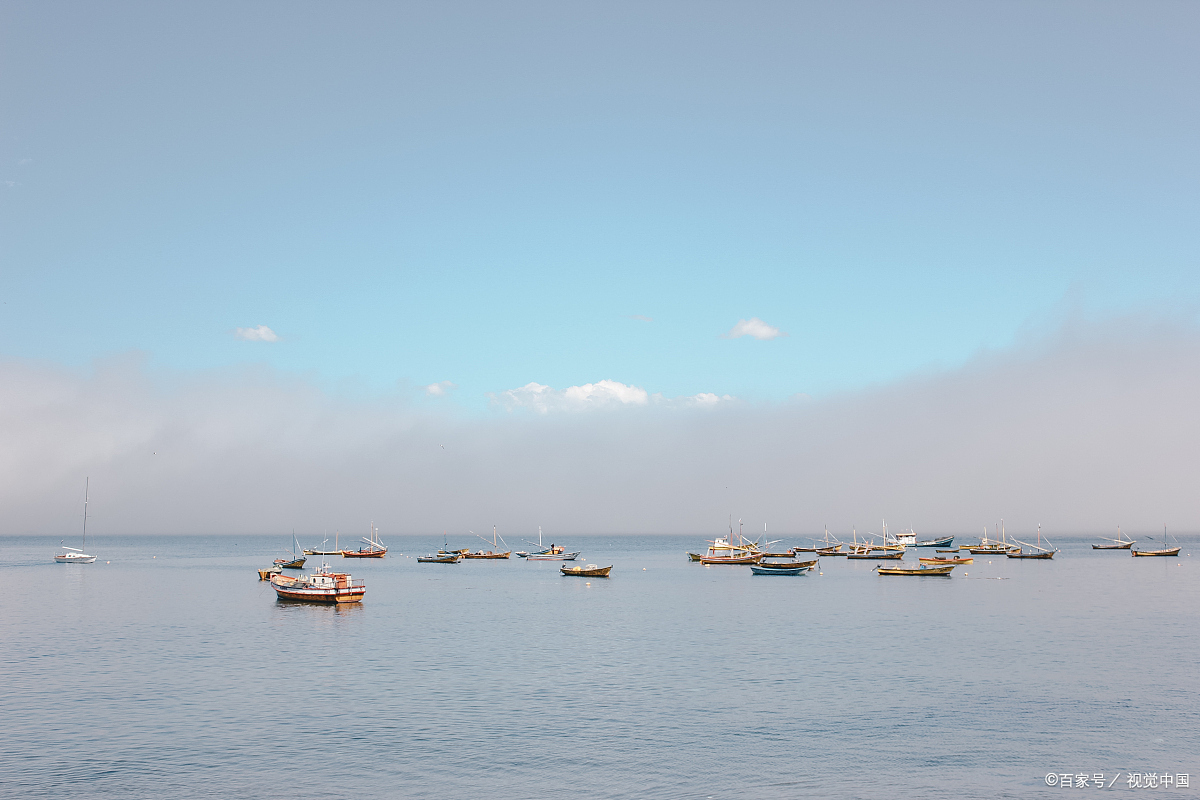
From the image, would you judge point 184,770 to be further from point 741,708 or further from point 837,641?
point 837,641

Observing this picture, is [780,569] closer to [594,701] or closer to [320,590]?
[320,590]

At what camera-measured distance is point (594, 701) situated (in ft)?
154

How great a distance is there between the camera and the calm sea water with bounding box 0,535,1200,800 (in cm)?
3375

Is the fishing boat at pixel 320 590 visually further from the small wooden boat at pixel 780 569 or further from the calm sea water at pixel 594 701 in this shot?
the small wooden boat at pixel 780 569

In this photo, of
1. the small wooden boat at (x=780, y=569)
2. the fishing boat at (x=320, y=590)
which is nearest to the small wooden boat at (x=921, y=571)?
the small wooden boat at (x=780, y=569)

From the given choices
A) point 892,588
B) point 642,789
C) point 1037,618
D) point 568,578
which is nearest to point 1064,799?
point 642,789

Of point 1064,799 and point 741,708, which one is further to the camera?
point 741,708

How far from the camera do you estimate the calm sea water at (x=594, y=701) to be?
33750 mm

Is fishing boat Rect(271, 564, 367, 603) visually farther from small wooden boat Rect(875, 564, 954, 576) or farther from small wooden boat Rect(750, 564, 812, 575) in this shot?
small wooden boat Rect(875, 564, 954, 576)

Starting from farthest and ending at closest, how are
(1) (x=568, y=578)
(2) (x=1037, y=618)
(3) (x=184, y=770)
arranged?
(1) (x=568, y=578), (2) (x=1037, y=618), (3) (x=184, y=770)

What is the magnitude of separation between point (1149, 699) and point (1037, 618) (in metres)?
40.5

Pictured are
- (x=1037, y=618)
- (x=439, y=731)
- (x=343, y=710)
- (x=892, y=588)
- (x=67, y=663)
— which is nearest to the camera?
(x=439, y=731)

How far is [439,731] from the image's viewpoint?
40.3 metres

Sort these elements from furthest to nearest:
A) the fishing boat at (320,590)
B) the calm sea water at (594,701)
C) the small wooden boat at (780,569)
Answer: the small wooden boat at (780,569), the fishing boat at (320,590), the calm sea water at (594,701)
